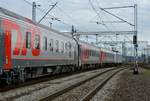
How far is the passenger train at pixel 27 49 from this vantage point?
16.4m

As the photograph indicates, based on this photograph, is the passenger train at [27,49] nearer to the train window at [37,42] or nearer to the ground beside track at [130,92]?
the train window at [37,42]

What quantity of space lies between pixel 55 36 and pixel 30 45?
594cm

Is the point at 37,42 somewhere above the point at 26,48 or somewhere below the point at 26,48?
above

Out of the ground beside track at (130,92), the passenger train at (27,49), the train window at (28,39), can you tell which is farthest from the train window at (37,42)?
the ground beside track at (130,92)

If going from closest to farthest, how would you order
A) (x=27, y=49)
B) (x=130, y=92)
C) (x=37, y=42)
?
(x=130, y=92), (x=27, y=49), (x=37, y=42)

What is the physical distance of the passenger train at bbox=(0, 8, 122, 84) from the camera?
16.4 meters

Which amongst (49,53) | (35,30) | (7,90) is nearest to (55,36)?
(49,53)

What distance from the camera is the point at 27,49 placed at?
749 inches

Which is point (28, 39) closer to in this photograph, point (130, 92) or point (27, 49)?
point (27, 49)

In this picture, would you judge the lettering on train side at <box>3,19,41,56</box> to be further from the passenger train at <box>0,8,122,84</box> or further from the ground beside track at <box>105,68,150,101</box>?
the ground beside track at <box>105,68,150,101</box>

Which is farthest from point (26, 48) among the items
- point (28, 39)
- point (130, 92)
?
point (130, 92)

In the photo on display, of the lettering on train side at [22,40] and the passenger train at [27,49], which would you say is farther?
the lettering on train side at [22,40]

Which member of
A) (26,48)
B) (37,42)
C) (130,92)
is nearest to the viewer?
(130,92)

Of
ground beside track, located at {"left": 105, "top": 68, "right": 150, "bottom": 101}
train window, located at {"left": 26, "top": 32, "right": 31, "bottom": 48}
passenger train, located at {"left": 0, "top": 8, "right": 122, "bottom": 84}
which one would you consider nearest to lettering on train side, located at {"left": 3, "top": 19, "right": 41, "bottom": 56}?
passenger train, located at {"left": 0, "top": 8, "right": 122, "bottom": 84}
